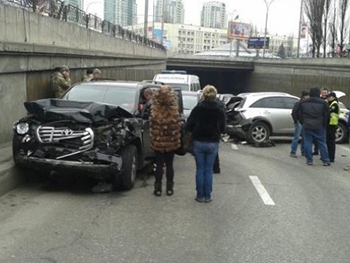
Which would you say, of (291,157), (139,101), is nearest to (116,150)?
(139,101)

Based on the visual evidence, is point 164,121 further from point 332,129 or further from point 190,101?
point 190,101

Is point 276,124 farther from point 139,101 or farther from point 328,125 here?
point 139,101

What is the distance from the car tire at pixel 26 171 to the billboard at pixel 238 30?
8240 centimetres

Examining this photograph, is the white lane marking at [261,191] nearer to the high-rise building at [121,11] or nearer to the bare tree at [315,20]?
the bare tree at [315,20]

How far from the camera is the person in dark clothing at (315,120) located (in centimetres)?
1099

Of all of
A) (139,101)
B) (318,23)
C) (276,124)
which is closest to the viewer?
(139,101)

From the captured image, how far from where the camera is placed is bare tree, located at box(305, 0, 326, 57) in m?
41.7

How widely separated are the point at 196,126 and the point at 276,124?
7885mm

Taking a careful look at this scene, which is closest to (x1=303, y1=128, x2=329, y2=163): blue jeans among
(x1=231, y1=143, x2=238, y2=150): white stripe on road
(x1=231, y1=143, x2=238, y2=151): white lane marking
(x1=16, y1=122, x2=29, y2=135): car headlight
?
(x1=231, y1=143, x2=238, y2=151): white lane marking

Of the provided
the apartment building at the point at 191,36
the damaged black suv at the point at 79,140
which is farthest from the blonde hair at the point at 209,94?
the apartment building at the point at 191,36

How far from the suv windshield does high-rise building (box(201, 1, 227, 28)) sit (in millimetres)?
118668

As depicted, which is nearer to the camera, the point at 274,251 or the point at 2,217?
the point at 274,251

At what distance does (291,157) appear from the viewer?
40.5ft

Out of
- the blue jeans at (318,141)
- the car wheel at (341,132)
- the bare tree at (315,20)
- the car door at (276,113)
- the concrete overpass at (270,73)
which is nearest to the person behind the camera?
the blue jeans at (318,141)
